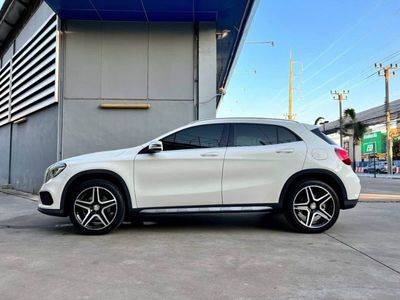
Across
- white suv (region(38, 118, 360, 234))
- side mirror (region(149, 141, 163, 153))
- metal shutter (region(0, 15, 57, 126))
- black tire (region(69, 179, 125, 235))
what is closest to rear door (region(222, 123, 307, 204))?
white suv (region(38, 118, 360, 234))

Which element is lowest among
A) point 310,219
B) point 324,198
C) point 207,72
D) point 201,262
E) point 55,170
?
point 201,262

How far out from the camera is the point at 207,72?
10.9 meters

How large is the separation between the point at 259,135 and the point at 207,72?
497cm

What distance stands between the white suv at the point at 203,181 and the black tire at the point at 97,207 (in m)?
0.01

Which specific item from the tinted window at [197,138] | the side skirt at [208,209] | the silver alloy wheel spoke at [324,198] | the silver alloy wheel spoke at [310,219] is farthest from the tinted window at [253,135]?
the silver alloy wheel spoke at [310,219]

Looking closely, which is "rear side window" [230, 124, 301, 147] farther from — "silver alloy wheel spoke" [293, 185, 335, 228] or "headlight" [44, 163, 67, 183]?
"headlight" [44, 163, 67, 183]

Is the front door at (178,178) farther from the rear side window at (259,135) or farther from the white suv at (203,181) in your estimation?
the rear side window at (259,135)

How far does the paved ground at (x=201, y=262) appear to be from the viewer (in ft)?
11.9

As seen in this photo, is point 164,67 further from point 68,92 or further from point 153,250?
point 153,250

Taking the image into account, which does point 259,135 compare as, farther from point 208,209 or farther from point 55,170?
point 55,170

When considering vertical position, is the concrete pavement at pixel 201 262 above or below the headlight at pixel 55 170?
below

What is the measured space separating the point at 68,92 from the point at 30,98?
311cm

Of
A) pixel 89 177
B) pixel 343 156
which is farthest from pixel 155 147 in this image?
pixel 343 156

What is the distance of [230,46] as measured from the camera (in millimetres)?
14078
